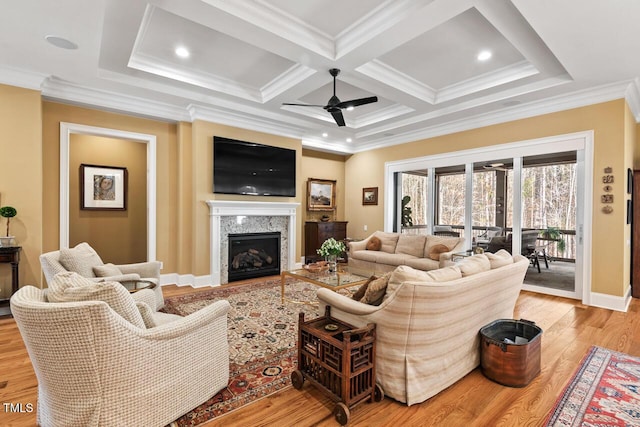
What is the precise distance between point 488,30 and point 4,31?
483 centimetres

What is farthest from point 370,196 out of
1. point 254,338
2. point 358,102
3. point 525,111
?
point 254,338

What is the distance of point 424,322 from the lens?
6.63ft

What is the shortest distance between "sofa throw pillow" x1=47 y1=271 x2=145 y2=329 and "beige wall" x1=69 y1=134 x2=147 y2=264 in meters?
4.81

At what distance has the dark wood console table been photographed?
3658 mm

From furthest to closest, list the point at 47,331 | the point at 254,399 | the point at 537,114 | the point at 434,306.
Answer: the point at 537,114 → the point at 254,399 → the point at 434,306 → the point at 47,331

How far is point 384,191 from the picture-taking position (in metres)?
7.26

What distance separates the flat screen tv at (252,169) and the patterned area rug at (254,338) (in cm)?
179

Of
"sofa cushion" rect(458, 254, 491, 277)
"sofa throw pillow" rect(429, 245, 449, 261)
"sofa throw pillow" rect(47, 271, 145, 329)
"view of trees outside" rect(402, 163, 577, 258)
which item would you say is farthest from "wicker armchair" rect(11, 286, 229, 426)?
"view of trees outside" rect(402, 163, 577, 258)

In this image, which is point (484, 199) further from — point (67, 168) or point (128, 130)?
point (67, 168)

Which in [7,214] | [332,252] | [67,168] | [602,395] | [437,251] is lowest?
[602,395]

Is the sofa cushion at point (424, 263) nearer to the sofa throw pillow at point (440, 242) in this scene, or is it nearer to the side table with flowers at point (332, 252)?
the sofa throw pillow at point (440, 242)

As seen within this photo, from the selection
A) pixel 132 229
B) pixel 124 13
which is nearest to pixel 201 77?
pixel 124 13

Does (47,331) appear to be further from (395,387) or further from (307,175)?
(307,175)

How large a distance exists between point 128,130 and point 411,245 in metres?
5.23
